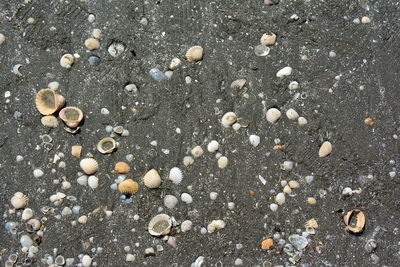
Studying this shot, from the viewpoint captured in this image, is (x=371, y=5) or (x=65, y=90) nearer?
(x=65, y=90)

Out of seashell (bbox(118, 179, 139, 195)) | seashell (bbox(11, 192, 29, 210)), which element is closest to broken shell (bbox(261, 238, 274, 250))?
seashell (bbox(118, 179, 139, 195))

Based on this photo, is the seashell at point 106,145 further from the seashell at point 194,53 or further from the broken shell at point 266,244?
the broken shell at point 266,244

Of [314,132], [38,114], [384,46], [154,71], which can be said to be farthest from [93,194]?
[384,46]

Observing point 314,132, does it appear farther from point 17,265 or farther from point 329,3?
point 17,265

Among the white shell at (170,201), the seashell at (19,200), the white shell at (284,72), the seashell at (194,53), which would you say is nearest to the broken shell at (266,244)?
the white shell at (170,201)

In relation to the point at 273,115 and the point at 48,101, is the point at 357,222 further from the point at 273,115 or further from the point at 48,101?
the point at 48,101

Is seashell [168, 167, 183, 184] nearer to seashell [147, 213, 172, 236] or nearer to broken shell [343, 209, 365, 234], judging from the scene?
seashell [147, 213, 172, 236]
